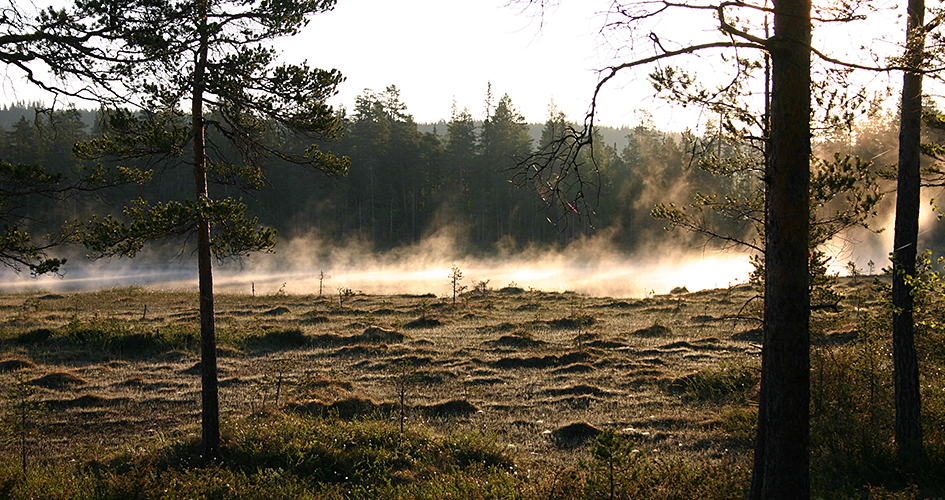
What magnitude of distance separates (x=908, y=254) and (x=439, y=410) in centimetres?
812

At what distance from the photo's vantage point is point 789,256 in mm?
4449

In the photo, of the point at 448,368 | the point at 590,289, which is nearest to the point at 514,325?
the point at 448,368

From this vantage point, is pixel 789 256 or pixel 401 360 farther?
pixel 401 360

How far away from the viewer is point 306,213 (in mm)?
69062

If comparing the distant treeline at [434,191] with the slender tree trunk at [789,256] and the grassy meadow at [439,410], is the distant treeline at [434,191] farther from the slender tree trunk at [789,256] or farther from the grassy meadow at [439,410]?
the slender tree trunk at [789,256]

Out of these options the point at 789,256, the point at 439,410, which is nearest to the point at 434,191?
the point at 439,410

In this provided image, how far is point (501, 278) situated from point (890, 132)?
43.5 meters

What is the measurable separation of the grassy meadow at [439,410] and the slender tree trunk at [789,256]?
148cm

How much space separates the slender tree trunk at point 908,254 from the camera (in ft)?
24.7

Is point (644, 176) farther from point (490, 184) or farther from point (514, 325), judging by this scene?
point (514, 325)

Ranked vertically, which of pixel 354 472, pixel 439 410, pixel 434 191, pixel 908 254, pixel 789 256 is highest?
pixel 434 191

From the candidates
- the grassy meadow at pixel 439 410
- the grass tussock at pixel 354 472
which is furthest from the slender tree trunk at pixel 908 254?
the grass tussock at pixel 354 472

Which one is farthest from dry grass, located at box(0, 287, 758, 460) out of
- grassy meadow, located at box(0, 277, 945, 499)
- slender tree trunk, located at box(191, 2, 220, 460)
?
slender tree trunk, located at box(191, 2, 220, 460)

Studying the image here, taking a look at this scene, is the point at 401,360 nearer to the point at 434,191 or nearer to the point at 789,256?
the point at 789,256
